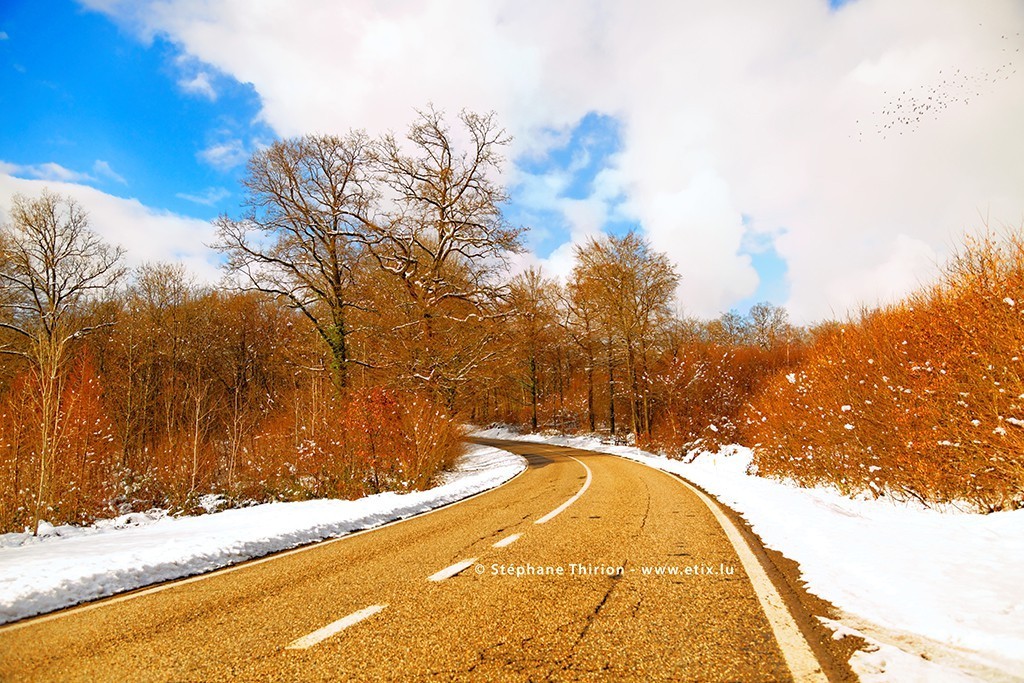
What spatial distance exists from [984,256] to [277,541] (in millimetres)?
11308

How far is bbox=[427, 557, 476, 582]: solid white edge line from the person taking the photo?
461 cm

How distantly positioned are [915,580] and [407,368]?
16.5 m

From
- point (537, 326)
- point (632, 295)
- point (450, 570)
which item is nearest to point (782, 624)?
point (450, 570)

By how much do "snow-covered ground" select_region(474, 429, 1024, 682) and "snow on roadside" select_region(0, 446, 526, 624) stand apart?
21.1 ft

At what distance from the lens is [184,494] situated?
46.6ft

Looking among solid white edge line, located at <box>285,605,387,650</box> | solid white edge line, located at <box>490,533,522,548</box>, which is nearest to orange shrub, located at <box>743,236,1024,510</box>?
solid white edge line, located at <box>490,533,522,548</box>

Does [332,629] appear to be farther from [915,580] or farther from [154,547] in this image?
[915,580]

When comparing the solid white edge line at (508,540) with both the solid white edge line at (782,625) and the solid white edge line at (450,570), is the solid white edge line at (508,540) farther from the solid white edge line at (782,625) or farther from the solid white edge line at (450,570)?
the solid white edge line at (782,625)

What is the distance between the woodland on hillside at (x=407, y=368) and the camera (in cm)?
755

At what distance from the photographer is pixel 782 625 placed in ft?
10.9

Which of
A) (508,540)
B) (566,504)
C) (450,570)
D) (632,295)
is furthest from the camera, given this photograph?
(632,295)

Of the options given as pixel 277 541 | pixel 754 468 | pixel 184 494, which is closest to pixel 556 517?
pixel 277 541

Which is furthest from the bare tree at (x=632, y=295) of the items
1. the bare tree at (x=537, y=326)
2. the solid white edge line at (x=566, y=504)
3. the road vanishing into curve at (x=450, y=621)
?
the road vanishing into curve at (x=450, y=621)

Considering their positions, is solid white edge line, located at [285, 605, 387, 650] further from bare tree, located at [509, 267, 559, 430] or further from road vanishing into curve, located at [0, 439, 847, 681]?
bare tree, located at [509, 267, 559, 430]
